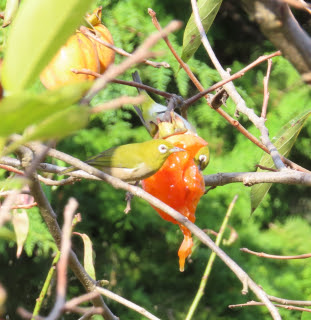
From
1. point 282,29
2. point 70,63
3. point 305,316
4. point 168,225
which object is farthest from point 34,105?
point 168,225

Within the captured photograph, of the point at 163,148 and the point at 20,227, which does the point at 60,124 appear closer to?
the point at 163,148

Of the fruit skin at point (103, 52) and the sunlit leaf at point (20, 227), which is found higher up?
the fruit skin at point (103, 52)

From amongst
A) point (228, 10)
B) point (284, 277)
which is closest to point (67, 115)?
point (284, 277)

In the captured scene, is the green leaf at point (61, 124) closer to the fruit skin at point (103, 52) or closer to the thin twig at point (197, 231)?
the thin twig at point (197, 231)

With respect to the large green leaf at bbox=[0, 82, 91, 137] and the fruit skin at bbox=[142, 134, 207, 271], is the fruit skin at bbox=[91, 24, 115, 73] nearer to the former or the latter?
the fruit skin at bbox=[142, 134, 207, 271]

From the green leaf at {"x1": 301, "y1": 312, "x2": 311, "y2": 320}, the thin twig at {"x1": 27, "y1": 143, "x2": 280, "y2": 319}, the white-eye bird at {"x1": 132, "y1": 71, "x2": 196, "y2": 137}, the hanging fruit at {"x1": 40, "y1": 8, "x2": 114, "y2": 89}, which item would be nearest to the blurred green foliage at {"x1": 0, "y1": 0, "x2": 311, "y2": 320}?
the green leaf at {"x1": 301, "y1": 312, "x2": 311, "y2": 320}

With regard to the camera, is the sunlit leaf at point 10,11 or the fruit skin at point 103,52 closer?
the sunlit leaf at point 10,11

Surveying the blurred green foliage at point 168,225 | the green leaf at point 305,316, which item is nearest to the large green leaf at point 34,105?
the green leaf at point 305,316
